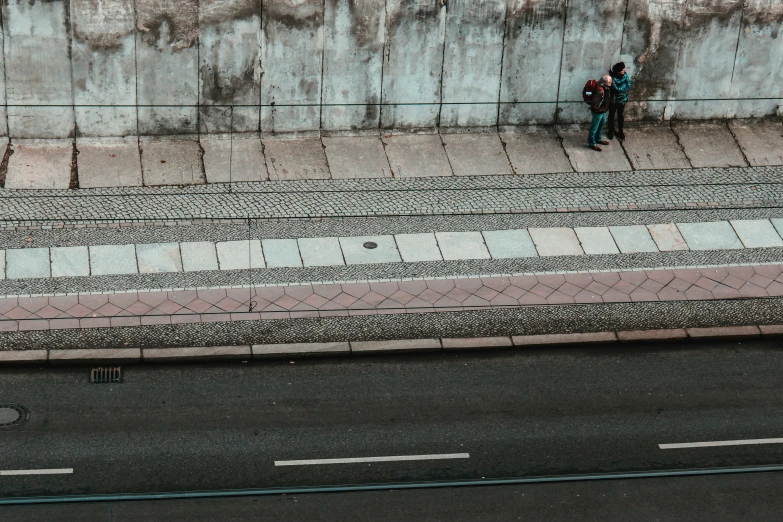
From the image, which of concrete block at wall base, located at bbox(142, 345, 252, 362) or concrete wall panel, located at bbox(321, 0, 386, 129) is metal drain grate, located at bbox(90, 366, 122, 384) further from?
concrete wall panel, located at bbox(321, 0, 386, 129)

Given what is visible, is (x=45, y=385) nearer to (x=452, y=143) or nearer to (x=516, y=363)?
(x=516, y=363)

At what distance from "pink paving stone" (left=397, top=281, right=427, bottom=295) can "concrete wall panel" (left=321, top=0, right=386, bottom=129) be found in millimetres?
4612

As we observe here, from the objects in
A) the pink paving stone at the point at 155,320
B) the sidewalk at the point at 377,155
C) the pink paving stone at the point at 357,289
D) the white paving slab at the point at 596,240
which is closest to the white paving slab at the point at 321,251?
the pink paving stone at the point at 357,289

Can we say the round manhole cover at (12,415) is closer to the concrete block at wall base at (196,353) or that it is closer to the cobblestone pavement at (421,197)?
the concrete block at wall base at (196,353)

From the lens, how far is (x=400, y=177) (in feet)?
67.6

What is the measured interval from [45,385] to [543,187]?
29.6 ft

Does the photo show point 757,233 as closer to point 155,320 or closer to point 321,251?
point 321,251

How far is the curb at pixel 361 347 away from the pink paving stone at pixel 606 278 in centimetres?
122

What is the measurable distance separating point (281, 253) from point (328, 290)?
1205 millimetres

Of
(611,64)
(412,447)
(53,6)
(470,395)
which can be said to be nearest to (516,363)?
(470,395)

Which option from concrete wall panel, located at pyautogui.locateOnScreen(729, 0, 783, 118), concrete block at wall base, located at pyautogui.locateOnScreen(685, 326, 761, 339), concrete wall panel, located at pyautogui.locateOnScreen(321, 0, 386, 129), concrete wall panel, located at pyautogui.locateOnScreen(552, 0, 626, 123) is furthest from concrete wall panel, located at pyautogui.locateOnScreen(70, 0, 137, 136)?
concrete wall panel, located at pyautogui.locateOnScreen(729, 0, 783, 118)

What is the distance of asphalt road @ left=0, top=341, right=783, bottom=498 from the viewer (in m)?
14.2

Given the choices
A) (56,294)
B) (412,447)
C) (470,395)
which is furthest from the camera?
(56,294)

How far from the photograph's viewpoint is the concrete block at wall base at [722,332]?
1716cm
